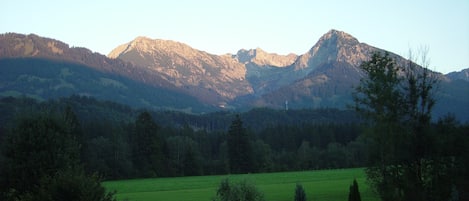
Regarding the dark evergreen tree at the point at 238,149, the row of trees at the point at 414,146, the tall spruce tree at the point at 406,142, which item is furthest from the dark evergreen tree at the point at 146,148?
the row of trees at the point at 414,146

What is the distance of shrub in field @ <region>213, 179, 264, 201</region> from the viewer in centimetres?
2908

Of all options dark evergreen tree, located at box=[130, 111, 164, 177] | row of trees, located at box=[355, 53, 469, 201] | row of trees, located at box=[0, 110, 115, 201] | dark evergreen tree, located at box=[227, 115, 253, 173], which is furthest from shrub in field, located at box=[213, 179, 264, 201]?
dark evergreen tree, located at box=[227, 115, 253, 173]

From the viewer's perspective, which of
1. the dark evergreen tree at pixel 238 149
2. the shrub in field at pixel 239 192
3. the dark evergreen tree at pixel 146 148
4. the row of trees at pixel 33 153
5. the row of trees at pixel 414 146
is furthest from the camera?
the dark evergreen tree at pixel 238 149

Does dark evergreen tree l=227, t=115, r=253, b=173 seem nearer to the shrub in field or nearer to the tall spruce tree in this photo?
the shrub in field

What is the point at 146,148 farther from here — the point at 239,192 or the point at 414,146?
the point at 414,146

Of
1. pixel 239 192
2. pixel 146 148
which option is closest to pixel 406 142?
pixel 239 192

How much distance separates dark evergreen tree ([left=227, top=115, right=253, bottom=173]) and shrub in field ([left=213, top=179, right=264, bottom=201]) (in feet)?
245

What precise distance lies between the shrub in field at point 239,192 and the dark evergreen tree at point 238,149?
74772 millimetres

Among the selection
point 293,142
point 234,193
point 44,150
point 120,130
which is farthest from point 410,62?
point 293,142

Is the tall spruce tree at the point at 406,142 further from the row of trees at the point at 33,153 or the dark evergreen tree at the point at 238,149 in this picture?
the dark evergreen tree at the point at 238,149

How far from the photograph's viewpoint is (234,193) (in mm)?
29203

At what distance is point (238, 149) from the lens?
10562 centimetres

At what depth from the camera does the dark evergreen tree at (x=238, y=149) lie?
344 ft

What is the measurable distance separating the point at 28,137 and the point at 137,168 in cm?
7036
